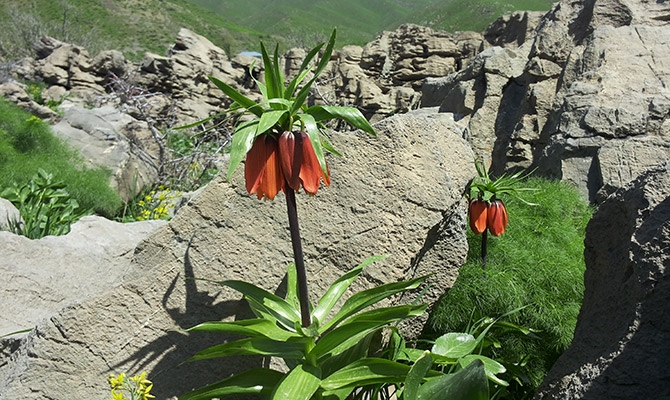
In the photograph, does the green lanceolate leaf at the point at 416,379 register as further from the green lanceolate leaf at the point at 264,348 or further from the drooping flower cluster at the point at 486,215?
the drooping flower cluster at the point at 486,215

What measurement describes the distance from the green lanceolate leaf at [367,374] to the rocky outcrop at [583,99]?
4514mm

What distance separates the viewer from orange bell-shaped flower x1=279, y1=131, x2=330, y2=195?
6.71 ft

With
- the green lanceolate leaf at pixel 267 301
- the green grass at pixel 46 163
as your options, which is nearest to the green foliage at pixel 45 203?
the green grass at pixel 46 163

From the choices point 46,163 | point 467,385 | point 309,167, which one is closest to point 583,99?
point 309,167

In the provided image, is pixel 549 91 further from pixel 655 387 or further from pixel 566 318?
pixel 655 387

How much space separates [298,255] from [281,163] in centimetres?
41

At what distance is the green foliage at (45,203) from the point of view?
5.73 metres

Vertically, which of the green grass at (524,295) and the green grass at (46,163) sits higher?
the green grass at (524,295)

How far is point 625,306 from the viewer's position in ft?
6.47

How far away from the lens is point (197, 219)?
287cm

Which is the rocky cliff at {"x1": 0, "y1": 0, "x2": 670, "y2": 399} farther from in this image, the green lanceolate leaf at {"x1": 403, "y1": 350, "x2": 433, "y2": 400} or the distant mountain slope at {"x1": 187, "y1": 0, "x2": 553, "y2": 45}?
the distant mountain slope at {"x1": 187, "y1": 0, "x2": 553, "y2": 45}

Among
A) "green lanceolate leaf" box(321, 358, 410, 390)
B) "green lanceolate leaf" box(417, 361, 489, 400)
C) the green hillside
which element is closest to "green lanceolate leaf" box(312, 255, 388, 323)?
"green lanceolate leaf" box(321, 358, 410, 390)

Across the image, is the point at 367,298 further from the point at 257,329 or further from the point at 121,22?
the point at 121,22

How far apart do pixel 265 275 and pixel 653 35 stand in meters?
7.65
